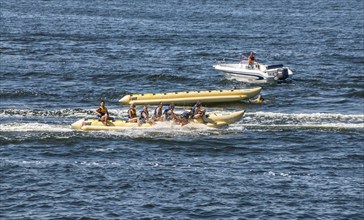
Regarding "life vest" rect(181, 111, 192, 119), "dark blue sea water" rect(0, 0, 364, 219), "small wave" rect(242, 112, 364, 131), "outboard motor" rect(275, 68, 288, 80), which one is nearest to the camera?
"dark blue sea water" rect(0, 0, 364, 219)

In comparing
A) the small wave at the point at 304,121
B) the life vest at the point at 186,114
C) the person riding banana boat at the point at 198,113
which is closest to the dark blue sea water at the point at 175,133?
the small wave at the point at 304,121

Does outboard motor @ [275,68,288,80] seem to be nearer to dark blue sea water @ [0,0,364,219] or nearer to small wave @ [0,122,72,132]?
dark blue sea water @ [0,0,364,219]

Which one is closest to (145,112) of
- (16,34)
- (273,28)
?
(16,34)

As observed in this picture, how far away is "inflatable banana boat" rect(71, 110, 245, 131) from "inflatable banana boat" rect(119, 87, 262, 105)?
6722 millimetres

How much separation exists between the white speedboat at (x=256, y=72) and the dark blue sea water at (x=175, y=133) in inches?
36.2

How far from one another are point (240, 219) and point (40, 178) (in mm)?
10546

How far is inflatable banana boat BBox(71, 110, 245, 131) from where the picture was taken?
160 feet

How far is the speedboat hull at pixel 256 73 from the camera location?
208ft

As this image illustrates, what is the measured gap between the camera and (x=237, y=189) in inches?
1529

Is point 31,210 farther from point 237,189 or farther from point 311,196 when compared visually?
point 311,196

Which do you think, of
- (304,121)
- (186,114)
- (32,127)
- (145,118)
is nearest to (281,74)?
(304,121)

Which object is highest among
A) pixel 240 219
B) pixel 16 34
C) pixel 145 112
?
pixel 16 34

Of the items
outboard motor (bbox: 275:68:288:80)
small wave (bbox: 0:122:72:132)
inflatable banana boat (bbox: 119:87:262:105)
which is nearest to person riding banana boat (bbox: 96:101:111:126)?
small wave (bbox: 0:122:72:132)

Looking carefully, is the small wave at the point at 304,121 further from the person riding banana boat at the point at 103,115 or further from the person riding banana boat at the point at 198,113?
the person riding banana boat at the point at 103,115
